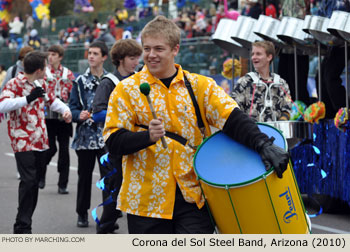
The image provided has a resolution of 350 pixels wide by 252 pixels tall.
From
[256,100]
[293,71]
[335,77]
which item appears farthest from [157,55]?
[293,71]

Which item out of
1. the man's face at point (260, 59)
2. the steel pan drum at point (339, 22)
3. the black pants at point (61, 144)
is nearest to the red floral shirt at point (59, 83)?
the black pants at point (61, 144)

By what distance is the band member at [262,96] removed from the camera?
7.09 meters

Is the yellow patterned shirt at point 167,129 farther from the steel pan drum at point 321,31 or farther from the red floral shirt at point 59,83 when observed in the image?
the red floral shirt at point 59,83

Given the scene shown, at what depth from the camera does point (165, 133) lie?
3883mm

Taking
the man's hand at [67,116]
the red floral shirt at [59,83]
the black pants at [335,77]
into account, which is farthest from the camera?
the red floral shirt at [59,83]

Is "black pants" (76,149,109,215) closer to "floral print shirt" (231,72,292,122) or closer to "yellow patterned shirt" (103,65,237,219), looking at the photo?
"floral print shirt" (231,72,292,122)

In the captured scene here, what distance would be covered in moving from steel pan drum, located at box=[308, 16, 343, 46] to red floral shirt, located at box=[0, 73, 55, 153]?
2.75 meters

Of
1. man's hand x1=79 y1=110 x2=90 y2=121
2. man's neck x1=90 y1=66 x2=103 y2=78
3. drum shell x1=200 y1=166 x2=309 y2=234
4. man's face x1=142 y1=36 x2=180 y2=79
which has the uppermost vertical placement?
man's face x1=142 y1=36 x2=180 y2=79

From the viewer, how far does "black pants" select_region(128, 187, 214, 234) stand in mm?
3887

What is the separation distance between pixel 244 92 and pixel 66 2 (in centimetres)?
5570

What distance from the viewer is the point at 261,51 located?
24.0 ft

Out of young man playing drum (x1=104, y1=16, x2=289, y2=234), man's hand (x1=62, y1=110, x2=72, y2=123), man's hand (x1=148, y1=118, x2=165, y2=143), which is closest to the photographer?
man's hand (x1=148, y1=118, x2=165, y2=143)

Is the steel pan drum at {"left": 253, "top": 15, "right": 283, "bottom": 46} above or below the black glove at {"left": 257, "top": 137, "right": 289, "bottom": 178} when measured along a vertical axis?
below

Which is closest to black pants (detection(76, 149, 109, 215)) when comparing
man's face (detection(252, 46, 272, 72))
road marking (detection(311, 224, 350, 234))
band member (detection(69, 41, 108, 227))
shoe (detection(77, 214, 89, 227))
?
band member (detection(69, 41, 108, 227))
